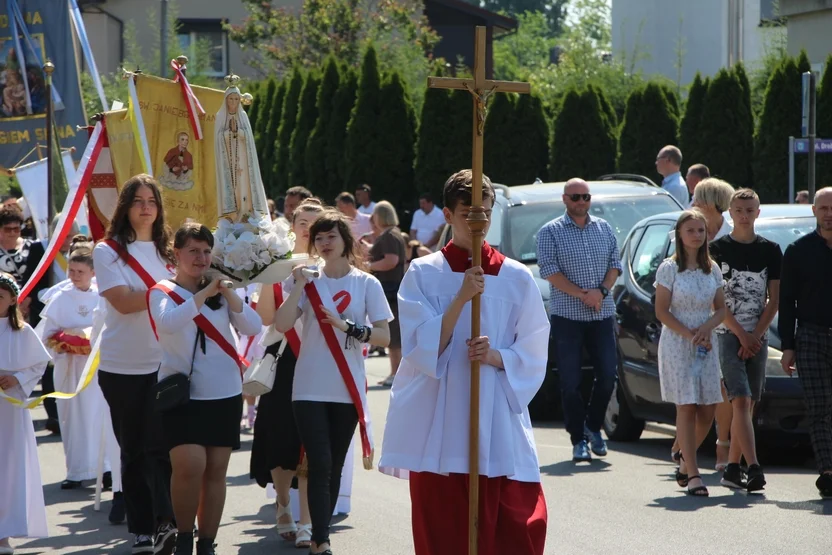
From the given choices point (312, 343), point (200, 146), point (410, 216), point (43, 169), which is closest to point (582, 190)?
point (200, 146)

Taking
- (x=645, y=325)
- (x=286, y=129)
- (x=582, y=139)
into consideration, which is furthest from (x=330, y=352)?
(x=286, y=129)

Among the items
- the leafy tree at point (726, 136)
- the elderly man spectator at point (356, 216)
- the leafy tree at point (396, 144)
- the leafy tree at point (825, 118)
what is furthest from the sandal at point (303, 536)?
the leafy tree at point (396, 144)

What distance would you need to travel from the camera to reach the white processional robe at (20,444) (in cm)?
800

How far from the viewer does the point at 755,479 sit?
29.3 feet

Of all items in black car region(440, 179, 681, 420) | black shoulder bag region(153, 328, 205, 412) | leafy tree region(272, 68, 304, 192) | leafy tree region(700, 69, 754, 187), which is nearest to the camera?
black shoulder bag region(153, 328, 205, 412)

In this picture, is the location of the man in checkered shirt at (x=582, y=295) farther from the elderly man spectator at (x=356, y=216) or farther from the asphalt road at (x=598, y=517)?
the elderly man spectator at (x=356, y=216)

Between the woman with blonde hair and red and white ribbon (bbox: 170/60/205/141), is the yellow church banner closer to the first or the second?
red and white ribbon (bbox: 170/60/205/141)

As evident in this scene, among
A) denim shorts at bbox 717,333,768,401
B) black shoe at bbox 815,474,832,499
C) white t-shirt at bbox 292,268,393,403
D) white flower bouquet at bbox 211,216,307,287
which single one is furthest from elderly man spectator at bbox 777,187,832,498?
white flower bouquet at bbox 211,216,307,287

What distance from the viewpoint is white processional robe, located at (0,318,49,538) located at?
8000mm

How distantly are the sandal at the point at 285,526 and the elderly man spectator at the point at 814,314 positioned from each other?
3261 millimetres

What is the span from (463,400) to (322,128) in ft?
74.5

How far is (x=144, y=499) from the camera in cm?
774

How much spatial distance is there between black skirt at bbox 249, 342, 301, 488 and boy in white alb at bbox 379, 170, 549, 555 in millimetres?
→ 2582

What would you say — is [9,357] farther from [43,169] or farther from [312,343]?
[43,169]
